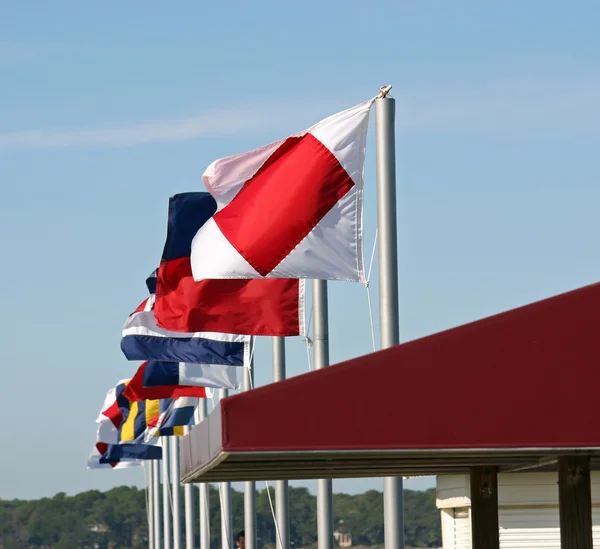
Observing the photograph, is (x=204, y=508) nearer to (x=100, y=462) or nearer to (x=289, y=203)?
(x=100, y=462)

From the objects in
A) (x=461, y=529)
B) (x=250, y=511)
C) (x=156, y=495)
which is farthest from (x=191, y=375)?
(x=156, y=495)

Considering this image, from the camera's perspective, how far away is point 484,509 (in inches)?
361

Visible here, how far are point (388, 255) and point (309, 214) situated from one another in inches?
34.6

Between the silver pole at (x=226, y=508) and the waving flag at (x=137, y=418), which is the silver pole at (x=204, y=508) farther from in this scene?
the waving flag at (x=137, y=418)

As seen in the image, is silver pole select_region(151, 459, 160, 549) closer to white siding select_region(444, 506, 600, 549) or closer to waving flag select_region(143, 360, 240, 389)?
waving flag select_region(143, 360, 240, 389)

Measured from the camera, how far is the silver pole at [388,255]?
37.9 ft

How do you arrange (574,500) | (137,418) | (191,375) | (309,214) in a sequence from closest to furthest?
1. (574,500)
2. (309,214)
3. (191,375)
4. (137,418)

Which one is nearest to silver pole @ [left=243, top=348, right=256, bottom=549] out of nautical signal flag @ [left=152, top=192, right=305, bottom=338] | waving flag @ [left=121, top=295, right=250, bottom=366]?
waving flag @ [left=121, top=295, right=250, bottom=366]

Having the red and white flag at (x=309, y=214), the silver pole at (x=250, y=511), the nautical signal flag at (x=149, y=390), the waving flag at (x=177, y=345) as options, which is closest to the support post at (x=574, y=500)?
the red and white flag at (x=309, y=214)

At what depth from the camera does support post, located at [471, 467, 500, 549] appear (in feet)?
29.9

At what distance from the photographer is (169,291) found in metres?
16.1

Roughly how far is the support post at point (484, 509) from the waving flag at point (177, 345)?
11.1 m

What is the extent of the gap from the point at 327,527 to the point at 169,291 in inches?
125

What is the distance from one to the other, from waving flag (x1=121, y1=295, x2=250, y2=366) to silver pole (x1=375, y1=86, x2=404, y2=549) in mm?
8216
